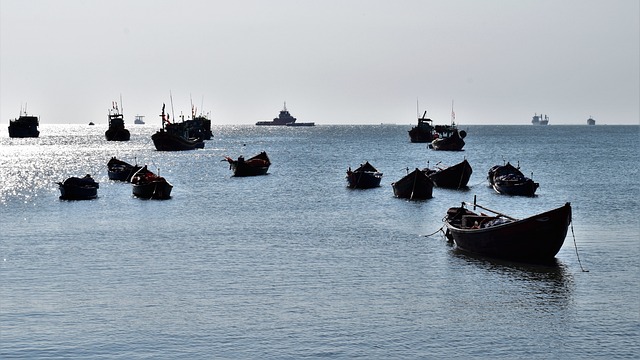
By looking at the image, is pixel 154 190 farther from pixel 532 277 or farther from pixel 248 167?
pixel 532 277

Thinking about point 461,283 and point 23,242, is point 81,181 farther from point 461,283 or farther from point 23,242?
point 461,283

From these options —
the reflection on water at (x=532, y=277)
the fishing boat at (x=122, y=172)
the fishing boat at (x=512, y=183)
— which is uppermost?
the fishing boat at (x=122, y=172)

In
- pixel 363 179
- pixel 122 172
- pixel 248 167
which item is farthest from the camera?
pixel 248 167

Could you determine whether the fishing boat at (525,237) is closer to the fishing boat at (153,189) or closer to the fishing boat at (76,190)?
the fishing boat at (153,189)

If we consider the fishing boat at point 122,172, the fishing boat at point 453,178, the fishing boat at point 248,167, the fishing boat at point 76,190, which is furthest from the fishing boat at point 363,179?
the fishing boat at point 122,172

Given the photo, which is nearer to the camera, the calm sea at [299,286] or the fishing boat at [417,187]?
the calm sea at [299,286]

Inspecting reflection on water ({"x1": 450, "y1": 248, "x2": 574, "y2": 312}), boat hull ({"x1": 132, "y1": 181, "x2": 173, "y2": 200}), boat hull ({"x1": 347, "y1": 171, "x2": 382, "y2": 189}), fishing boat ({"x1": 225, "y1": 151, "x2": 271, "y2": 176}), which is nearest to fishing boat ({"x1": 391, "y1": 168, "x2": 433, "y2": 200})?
boat hull ({"x1": 347, "y1": 171, "x2": 382, "y2": 189})

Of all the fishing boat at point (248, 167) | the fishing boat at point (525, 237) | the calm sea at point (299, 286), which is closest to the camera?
the calm sea at point (299, 286)

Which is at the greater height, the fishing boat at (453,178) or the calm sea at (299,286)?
the fishing boat at (453,178)

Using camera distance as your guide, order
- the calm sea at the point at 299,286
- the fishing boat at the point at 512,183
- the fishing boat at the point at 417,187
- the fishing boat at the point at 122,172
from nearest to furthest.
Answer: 1. the calm sea at the point at 299,286
2. the fishing boat at the point at 417,187
3. the fishing boat at the point at 512,183
4. the fishing boat at the point at 122,172

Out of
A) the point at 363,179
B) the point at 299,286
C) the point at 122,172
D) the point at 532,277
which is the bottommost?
the point at 532,277

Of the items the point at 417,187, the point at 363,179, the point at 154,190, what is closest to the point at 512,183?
the point at 417,187

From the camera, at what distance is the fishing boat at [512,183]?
87.0 metres

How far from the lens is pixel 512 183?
87875 millimetres
